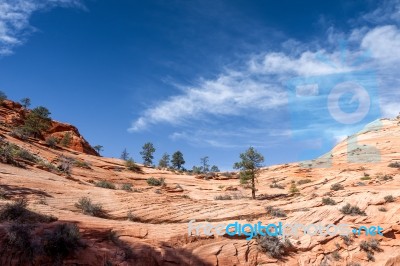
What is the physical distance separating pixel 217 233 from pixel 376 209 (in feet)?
37.2

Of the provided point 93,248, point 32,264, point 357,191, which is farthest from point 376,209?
point 32,264

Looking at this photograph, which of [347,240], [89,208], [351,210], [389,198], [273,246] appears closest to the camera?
[273,246]

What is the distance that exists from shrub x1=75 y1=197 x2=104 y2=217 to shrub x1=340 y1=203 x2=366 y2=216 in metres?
14.7

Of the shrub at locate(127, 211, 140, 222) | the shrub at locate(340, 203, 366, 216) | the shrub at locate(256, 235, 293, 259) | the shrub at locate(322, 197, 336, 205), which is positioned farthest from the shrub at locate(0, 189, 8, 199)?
the shrub at locate(322, 197, 336, 205)

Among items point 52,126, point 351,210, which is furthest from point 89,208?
point 52,126

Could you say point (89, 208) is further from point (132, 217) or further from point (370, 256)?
point (370, 256)

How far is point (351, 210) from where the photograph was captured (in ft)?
63.4

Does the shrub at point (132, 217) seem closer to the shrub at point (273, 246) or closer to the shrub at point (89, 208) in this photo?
the shrub at point (89, 208)

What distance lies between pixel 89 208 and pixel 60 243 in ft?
16.2

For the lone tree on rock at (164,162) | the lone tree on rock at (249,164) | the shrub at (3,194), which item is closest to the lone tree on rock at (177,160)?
the lone tree on rock at (164,162)

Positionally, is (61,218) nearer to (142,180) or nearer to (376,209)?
(376,209)

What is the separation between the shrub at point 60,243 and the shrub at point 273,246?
8.55 m

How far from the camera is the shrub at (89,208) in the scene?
15063 mm

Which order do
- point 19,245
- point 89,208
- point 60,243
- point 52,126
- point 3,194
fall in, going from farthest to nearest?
point 52,126
point 89,208
point 3,194
point 60,243
point 19,245
